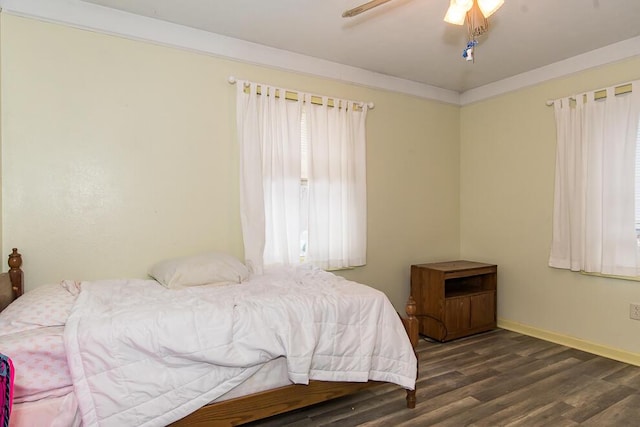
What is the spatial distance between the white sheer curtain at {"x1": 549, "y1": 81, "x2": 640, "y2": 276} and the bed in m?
2.03

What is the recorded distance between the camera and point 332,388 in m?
2.21

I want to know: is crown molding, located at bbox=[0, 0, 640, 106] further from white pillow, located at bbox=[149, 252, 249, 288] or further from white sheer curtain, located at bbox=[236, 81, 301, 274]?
white pillow, located at bbox=[149, 252, 249, 288]

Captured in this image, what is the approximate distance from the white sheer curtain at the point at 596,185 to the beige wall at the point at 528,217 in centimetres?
13

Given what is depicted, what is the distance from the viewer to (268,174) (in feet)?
10.5

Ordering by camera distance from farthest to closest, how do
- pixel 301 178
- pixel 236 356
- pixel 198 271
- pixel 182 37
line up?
pixel 301 178
pixel 182 37
pixel 198 271
pixel 236 356

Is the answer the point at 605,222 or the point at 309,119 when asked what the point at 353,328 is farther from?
the point at 605,222

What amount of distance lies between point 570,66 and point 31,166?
445 centimetres

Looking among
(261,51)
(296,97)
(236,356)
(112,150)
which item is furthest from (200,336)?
(261,51)

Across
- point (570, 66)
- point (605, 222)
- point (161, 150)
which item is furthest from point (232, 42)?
point (605, 222)

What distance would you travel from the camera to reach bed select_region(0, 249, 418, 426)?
1.61 m

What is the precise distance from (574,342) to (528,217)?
48.4 inches

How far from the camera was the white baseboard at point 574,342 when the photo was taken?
314 centimetres

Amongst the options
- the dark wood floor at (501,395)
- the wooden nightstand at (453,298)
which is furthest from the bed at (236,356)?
the wooden nightstand at (453,298)

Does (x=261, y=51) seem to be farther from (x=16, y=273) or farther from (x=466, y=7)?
(x=16, y=273)
